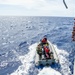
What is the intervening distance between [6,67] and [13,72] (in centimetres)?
304

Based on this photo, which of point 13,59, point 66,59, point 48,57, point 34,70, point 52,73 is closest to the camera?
point 52,73

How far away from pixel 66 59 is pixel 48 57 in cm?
401

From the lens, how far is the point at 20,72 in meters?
23.5

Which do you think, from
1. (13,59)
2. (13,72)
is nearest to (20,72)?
(13,72)

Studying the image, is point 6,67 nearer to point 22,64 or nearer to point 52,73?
point 22,64

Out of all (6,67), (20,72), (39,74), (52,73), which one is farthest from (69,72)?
(6,67)

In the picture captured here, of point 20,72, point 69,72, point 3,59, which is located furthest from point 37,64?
point 3,59

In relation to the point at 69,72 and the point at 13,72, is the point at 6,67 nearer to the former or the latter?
the point at 13,72

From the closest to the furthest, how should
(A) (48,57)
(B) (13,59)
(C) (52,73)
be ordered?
(C) (52,73) < (A) (48,57) < (B) (13,59)

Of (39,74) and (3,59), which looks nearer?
(39,74)

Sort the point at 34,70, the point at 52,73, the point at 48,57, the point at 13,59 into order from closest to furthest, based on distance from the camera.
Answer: the point at 52,73 < the point at 34,70 < the point at 48,57 < the point at 13,59

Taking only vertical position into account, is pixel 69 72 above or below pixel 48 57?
below

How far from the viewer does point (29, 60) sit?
28906 mm

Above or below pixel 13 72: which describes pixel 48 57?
above
